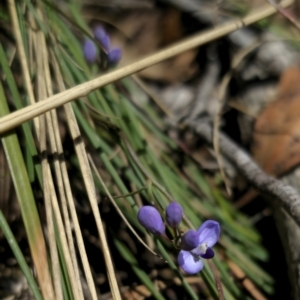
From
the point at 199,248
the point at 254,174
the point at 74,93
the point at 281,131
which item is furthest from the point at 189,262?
the point at 281,131

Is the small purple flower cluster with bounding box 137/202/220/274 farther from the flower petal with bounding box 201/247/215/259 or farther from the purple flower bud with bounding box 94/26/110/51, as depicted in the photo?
the purple flower bud with bounding box 94/26/110/51

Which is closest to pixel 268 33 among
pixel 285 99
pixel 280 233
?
pixel 285 99

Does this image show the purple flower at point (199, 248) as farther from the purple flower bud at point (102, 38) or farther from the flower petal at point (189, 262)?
the purple flower bud at point (102, 38)

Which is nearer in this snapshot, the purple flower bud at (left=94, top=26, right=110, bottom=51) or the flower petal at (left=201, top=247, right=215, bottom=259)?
the flower petal at (left=201, top=247, right=215, bottom=259)

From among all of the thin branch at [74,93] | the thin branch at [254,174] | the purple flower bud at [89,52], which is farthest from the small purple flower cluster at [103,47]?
the thin branch at [254,174]

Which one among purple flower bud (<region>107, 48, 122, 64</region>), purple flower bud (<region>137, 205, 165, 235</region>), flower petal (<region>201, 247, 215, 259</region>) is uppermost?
purple flower bud (<region>107, 48, 122, 64</region>)

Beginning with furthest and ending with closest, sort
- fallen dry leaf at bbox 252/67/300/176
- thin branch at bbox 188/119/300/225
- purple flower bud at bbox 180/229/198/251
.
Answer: fallen dry leaf at bbox 252/67/300/176 → thin branch at bbox 188/119/300/225 → purple flower bud at bbox 180/229/198/251

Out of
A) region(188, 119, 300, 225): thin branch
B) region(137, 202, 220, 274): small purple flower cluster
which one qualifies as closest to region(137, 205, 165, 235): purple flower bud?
region(137, 202, 220, 274): small purple flower cluster

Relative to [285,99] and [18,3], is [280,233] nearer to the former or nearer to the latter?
[285,99]
